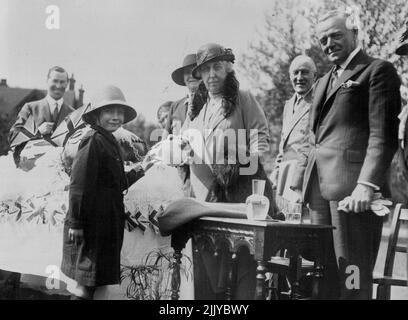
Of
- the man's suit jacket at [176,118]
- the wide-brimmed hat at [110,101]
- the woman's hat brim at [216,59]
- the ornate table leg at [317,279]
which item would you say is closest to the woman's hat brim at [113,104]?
the wide-brimmed hat at [110,101]

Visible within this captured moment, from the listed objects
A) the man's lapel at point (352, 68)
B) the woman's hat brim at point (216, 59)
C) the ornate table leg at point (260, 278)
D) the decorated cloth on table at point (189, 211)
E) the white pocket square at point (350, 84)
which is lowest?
the ornate table leg at point (260, 278)

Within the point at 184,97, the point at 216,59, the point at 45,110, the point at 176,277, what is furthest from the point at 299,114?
the point at 45,110

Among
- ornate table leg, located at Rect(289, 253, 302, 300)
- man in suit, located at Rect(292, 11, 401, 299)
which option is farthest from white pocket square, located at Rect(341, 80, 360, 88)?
ornate table leg, located at Rect(289, 253, 302, 300)

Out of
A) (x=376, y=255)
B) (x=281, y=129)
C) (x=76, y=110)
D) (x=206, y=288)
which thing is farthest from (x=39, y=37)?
(x=376, y=255)

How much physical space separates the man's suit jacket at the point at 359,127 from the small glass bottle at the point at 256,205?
0.41 m

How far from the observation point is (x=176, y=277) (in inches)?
168

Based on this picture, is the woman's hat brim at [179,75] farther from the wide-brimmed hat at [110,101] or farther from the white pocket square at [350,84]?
the white pocket square at [350,84]

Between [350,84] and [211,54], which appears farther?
[211,54]

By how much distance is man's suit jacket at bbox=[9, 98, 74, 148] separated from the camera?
4434 millimetres

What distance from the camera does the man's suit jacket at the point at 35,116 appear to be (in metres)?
4.43

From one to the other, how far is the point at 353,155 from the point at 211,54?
1.15 metres

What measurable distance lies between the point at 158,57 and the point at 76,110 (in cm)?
66

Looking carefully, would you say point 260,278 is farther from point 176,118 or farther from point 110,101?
point 110,101

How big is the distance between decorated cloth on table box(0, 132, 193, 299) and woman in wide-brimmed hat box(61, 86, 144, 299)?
7 centimetres
